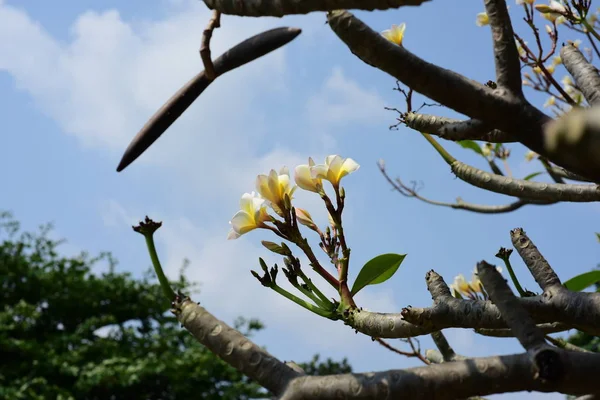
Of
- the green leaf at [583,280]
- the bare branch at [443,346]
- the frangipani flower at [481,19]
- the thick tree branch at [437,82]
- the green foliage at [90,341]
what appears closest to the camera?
the thick tree branch at [437,82]

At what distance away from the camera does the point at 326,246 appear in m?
1.22

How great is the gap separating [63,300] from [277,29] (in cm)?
1146

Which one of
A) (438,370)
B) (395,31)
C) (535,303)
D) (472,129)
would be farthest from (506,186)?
(438,370)

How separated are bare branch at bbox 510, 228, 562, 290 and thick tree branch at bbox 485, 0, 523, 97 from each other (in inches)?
15.9

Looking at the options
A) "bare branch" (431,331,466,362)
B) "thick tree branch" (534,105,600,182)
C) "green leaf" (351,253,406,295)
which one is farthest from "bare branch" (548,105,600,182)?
"bare branch" (431,331,466,362)

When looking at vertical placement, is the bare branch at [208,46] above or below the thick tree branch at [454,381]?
above

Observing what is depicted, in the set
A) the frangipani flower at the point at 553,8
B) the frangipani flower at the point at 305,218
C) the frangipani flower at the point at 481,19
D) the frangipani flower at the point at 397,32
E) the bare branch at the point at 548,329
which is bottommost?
the bare branch at the point at 548,329

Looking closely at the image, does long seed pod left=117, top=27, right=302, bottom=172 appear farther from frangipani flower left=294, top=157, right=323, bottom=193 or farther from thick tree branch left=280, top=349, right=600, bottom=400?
frangipani flower left=294, top=157, right=323, bottom=193

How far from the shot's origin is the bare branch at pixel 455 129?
73 centimetres

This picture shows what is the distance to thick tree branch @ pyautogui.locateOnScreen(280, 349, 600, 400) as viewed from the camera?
0.62 m

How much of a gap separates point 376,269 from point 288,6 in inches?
26.2

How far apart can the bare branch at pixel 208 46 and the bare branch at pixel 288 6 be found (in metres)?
0.02

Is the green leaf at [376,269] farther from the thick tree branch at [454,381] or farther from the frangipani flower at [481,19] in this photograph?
the frangipani flower at [481,19]

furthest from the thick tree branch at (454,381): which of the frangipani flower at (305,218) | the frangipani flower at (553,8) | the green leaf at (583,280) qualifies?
the frangipani flower at (553,8)
